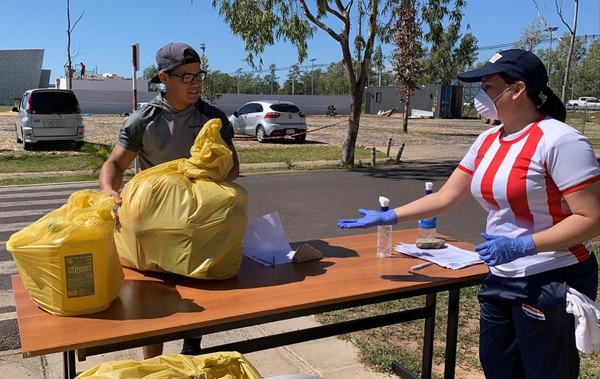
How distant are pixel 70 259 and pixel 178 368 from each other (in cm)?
68

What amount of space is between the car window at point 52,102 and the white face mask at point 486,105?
1520 centimetres

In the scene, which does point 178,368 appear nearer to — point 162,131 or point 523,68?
point 523,68

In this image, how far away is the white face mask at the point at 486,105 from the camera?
7.20ft

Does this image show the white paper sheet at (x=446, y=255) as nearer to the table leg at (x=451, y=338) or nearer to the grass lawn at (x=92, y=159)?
the table leg at (x=451, y=338)

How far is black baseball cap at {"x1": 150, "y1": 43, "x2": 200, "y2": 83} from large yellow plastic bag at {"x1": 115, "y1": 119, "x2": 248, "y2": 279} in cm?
58

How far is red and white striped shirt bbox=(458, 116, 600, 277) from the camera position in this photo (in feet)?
6.40

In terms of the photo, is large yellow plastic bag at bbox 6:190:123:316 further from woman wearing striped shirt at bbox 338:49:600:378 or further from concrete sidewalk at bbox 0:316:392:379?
concrete sidewalk at bbox 0:316:392:379

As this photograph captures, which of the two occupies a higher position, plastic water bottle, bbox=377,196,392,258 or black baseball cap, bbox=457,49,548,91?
black baseball cap, bbox=457,49,548,91

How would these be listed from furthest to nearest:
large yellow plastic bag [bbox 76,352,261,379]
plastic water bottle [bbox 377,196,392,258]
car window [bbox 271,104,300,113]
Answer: car window [bbox 271,104,300,113]
plastic water bottle [bbox 377,196,392,258]
large yellow plastic bag [bbox 76,352,261,379]

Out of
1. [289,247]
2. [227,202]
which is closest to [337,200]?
[289,247]

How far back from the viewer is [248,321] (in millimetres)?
2031

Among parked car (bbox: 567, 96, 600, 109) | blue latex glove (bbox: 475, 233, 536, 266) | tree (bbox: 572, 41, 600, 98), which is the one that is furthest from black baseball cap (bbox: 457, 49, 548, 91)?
parked car (bbox: 567, 96, 600, 109)

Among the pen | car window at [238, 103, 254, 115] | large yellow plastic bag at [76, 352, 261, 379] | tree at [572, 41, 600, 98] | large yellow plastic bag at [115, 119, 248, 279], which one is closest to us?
large yellow plastic bag at [76, 352, 261, 379]

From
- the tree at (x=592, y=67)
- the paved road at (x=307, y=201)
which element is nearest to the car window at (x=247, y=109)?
the paved road at (x=307, y=201)
